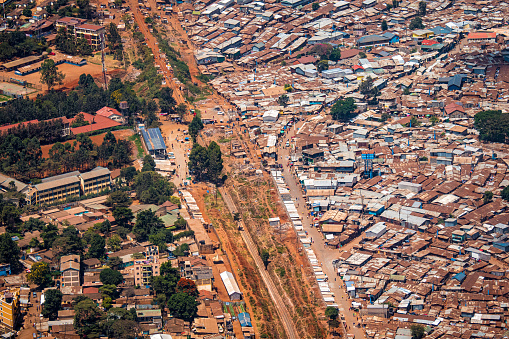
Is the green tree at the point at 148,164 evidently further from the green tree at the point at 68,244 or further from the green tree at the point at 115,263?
the green tree at the point at 115,263

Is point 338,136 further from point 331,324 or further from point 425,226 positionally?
point 331,324

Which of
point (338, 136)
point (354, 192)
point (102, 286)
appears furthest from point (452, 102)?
point (102, 286)

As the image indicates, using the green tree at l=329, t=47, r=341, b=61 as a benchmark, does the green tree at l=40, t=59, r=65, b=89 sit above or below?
above

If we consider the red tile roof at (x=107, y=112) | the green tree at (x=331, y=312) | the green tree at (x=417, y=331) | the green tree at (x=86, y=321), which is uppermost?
the red tile roof at (x=107, y=112)

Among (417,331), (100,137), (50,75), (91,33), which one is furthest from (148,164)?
(91,33)

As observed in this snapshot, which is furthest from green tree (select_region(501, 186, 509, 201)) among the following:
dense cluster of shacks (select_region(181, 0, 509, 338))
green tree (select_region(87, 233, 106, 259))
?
green tree (select_region(87, 233, 106, 259))

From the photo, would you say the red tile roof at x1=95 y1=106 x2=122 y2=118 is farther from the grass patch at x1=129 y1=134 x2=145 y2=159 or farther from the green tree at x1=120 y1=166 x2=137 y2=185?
the green tree at x1=120 y1=166 x2=137 y2=185

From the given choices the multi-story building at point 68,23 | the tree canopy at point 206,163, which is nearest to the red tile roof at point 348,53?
the tree canopy at point 206,163
